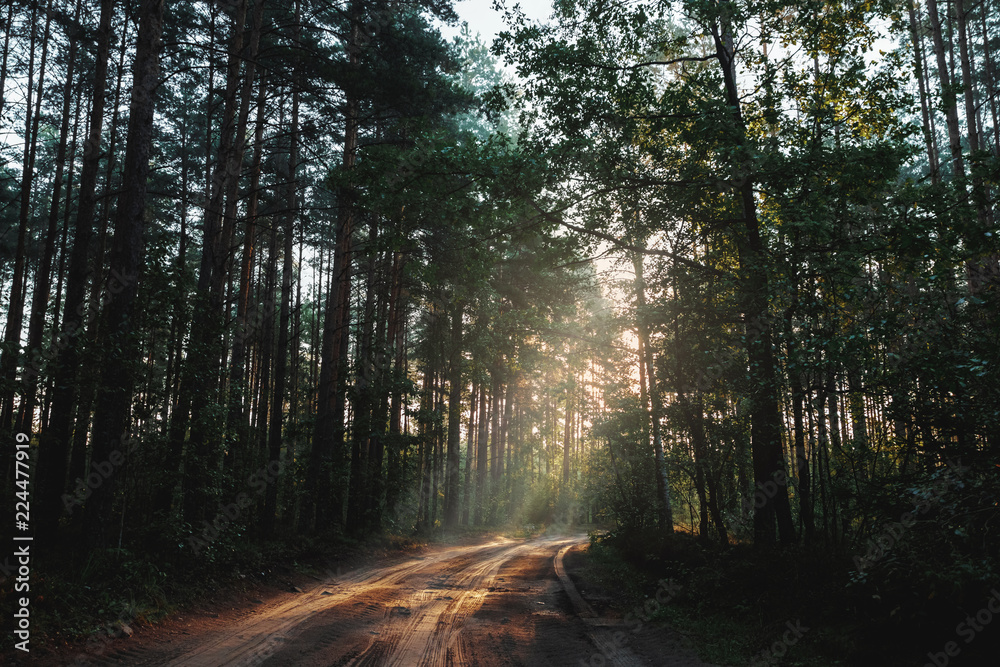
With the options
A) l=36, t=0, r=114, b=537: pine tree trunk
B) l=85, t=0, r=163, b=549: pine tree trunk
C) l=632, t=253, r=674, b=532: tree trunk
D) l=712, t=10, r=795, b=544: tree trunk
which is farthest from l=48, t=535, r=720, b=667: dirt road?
l=36, t=0, r=114, b=537: pine tree trunk

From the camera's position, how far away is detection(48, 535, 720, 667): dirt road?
5629 millimetres

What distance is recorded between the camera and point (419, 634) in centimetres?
661

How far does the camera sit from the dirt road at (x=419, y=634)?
5629 millimetres

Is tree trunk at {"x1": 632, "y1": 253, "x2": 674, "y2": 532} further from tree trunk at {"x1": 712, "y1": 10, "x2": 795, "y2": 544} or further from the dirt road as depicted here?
the dirt road

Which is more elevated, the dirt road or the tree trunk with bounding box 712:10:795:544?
the tree trunk with bounding box 712:10:795:544

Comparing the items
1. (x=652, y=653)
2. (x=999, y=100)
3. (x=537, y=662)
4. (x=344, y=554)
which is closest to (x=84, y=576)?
(x=537, y=662)

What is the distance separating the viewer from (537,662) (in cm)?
574

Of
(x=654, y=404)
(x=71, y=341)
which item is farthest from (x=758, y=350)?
(x=71, y=341)

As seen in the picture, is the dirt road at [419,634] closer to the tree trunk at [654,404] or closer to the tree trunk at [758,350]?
the tree trunk at [758,350]

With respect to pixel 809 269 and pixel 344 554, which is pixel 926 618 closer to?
pixel 809 269

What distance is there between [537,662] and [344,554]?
31.8ft

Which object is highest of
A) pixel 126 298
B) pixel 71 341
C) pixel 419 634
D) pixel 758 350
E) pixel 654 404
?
pixel 126 298

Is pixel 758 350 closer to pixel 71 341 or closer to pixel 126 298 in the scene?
pixel 126 298

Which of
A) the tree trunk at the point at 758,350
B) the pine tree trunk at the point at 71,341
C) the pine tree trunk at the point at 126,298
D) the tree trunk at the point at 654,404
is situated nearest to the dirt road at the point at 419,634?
the pine tree trunk at the point at 126,298
